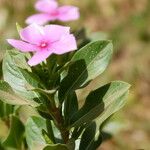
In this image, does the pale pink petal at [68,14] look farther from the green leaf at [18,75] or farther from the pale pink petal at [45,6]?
the green leaf at [18,75]

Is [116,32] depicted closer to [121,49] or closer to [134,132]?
[121,49]

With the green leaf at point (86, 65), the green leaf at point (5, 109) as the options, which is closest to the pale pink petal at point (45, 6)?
the green leaf at point (5, 109)

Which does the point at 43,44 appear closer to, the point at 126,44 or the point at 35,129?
the point at 35,129

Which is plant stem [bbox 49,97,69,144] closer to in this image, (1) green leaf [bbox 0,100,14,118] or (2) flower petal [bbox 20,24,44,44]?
(2) flower petal [bbox 20,24,44,44]

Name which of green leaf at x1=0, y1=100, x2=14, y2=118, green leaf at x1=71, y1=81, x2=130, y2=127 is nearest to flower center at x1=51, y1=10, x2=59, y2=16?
green leaf at x1=0, y1=100, x2=14, y2=118

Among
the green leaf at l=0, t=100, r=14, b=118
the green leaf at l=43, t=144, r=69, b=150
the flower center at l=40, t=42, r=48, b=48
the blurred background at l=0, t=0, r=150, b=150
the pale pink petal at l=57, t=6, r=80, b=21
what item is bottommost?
the blurred background at l=0, t=0, r=150, b=150
